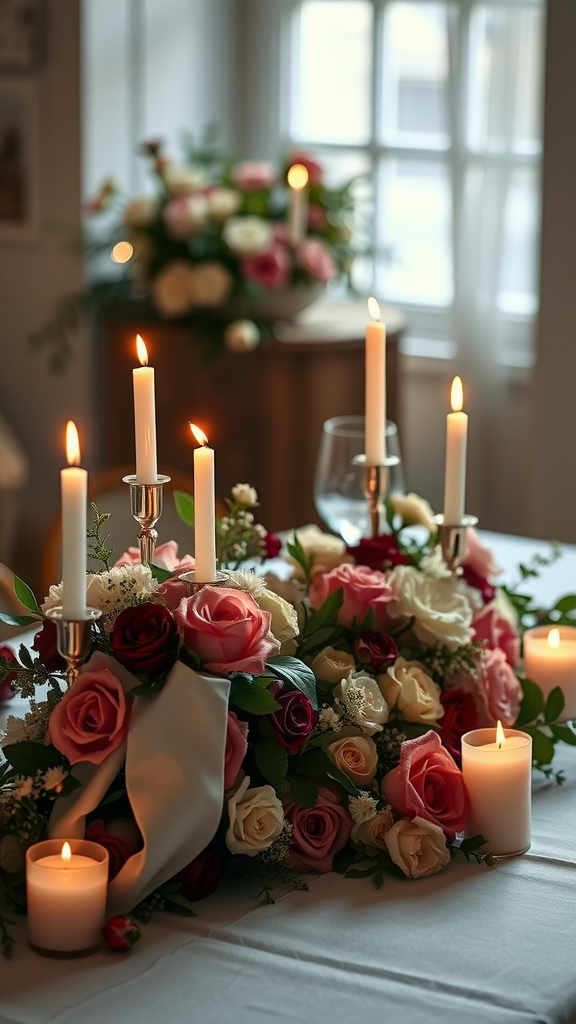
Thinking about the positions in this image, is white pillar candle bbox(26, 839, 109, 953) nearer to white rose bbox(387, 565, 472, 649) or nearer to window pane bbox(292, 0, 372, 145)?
white rose bbox(387, 565, 472, 649)

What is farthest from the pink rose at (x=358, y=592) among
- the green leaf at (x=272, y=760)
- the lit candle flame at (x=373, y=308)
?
the lit candle flame at (x=373, y=308)

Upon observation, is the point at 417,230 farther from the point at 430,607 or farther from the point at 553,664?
the point at 430,607

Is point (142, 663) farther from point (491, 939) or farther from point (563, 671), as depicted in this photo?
point (563, 671)

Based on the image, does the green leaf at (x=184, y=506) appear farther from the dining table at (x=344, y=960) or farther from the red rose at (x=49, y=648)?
the dining table at (x=344, y=960)

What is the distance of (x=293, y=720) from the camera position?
3.74 ft

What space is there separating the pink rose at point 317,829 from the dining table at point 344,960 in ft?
→ 0.05

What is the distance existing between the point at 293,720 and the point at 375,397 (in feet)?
1.62

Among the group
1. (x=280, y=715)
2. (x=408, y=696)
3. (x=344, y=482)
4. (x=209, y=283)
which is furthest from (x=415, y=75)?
(x=280, y=715)

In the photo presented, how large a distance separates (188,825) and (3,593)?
1.08 m

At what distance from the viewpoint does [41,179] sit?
3750mm

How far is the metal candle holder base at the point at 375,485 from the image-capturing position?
1526 mm

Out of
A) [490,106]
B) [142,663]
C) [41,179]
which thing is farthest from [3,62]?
[142,663]

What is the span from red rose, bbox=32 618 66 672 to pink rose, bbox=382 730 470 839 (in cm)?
30

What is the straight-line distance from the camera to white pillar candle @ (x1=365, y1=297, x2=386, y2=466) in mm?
1501
